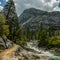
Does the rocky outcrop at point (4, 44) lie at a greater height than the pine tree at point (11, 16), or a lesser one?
lesser

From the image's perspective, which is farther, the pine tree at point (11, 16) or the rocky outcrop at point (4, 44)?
the pine tree at point (11, 16)

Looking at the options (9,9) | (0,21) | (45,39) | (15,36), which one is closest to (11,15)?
(9,9)

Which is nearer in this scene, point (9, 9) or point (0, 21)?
point (0, 21)

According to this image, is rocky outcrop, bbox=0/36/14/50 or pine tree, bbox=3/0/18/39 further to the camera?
pine tree, bbox=3/0/18/39

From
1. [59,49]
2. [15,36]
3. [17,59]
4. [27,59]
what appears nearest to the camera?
[17,59]

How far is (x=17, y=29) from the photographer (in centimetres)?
11844

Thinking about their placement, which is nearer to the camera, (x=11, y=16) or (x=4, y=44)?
(x=4, y=44)

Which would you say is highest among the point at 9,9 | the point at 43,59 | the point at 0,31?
the point at 9,9

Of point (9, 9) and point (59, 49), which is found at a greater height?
point (9, 9)

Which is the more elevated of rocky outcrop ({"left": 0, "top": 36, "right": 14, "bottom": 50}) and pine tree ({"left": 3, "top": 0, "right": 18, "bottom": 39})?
pine tree ({"left": 3, "top": 0, "right": 18, "bottom": 39})

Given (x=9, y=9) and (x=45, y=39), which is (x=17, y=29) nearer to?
(x=9, y=9)

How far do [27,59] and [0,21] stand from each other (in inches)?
976

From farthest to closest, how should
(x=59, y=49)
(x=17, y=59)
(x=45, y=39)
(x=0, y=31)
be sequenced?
(x=45, y=39) < (x=59, y=49) < (x=0, y=31) < (x=17, y=59)

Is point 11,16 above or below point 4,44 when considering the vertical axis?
above
